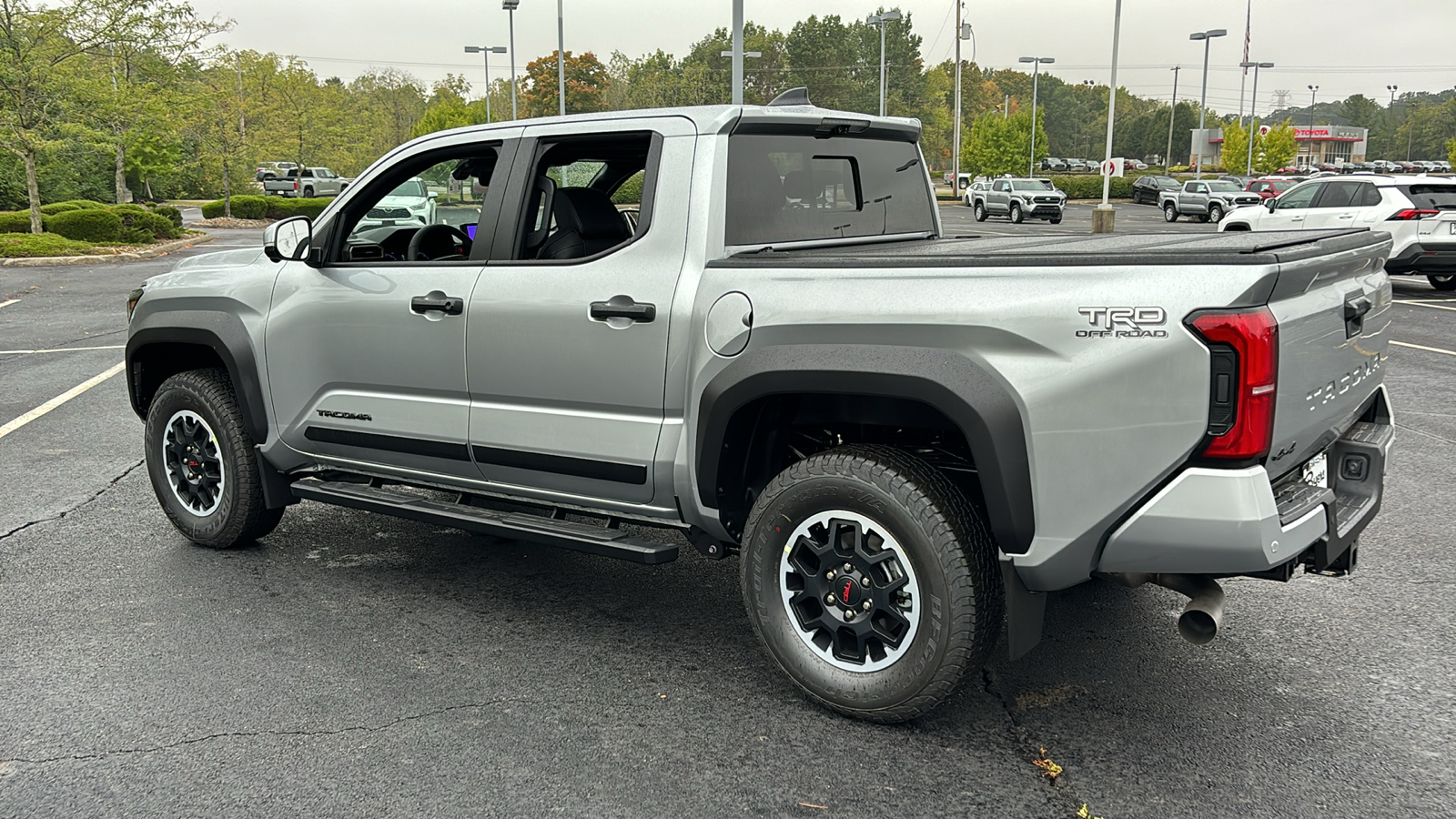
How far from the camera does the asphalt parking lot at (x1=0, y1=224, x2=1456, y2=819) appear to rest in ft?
10.8

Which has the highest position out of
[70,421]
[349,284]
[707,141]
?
[707,141]

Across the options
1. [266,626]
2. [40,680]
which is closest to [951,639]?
[266,626]

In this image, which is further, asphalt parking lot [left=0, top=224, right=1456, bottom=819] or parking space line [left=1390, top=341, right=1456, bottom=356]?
parking space line [left=1390, top=341, right=1456, bottom=356]

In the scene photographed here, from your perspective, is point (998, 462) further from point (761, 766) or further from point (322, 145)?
point (322, 145)

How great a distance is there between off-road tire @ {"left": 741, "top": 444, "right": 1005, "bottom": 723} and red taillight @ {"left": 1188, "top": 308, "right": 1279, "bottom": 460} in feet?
2.59

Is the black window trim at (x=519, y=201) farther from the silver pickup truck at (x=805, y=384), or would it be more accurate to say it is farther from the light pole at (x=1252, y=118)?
the light pole at (x=1252, y=118)

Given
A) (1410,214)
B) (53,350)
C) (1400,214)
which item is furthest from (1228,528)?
(1400,214)

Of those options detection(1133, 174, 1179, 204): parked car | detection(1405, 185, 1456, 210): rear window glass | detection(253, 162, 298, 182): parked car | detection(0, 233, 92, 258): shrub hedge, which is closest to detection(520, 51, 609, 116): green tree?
detection(253, 162, 298, 182): parked car

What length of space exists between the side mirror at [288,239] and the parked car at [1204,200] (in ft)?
132

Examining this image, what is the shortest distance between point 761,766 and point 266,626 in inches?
87.4

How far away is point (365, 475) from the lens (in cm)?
522

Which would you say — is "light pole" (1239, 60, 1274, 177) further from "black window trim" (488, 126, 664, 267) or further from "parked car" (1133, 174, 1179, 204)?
"black window trim" (488, 126, 664, 267)

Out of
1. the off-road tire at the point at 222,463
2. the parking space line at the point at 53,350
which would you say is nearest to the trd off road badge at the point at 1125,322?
the off-road tire at the point at 222,463

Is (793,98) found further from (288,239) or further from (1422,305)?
(1422,305)
